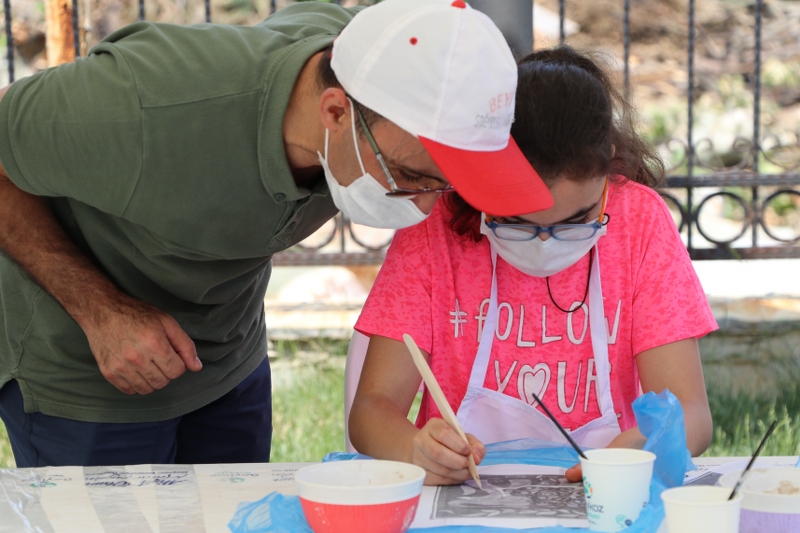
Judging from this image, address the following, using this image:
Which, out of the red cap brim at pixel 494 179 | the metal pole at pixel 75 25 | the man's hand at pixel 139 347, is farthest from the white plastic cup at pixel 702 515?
the metal pole at pixel 75 25

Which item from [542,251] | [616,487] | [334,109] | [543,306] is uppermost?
[334,109]

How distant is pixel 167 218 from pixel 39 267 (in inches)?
12.2

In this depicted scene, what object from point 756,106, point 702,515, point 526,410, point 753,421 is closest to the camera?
point 702,515

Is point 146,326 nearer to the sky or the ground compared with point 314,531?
nearer to the sky

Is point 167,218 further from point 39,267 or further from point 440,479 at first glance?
point 440,479

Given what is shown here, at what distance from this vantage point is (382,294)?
1619 millimetres

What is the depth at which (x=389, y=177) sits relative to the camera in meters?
1.33

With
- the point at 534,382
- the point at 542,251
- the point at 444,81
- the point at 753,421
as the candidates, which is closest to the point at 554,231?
the point at 542,251

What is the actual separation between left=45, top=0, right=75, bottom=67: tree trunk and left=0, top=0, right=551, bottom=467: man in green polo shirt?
1.78 m

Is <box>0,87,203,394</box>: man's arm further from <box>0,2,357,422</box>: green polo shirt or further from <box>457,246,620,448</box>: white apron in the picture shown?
<box>457,246,620,448</box>: white apron

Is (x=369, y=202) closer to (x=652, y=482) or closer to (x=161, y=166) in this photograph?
(x=161, y=166)

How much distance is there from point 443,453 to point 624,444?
279 mm

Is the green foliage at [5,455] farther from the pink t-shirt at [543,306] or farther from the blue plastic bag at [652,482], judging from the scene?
the blue plastic bag at [652,482]

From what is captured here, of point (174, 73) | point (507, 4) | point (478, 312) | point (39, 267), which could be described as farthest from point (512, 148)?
point (507, 4)
